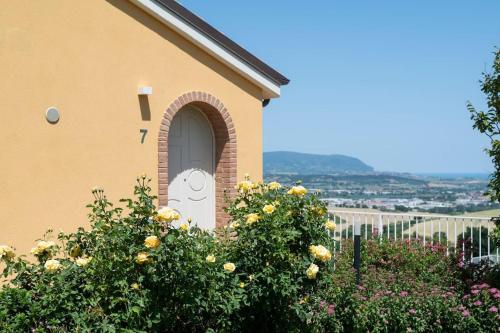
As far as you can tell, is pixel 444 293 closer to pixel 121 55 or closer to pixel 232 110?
pixel 232 110

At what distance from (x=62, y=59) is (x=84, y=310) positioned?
4.31 m

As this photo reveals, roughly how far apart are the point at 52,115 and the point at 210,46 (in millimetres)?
2692

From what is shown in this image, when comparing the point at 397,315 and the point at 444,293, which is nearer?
the point at 397,315

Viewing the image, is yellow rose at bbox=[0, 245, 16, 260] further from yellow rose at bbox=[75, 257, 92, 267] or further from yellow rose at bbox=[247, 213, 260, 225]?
yellow rose at bbox=[247, 213, 260, 225]

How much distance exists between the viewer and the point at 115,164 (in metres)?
7.90

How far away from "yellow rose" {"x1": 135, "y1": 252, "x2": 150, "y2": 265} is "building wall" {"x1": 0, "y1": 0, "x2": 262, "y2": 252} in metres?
3.64

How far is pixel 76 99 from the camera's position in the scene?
7559mm

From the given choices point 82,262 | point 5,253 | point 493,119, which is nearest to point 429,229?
point 493,119

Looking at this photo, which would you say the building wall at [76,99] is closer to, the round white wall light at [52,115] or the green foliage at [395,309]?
the round white wall light at [52,115]

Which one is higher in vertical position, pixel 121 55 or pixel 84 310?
pixel 121 55

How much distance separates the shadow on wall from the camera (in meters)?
8.05

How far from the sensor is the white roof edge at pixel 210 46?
Answer: 811 centimetres

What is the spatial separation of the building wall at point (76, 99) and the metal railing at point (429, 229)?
12.3ft

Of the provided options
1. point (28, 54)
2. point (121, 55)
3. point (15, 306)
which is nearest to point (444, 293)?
point (15, 306)
